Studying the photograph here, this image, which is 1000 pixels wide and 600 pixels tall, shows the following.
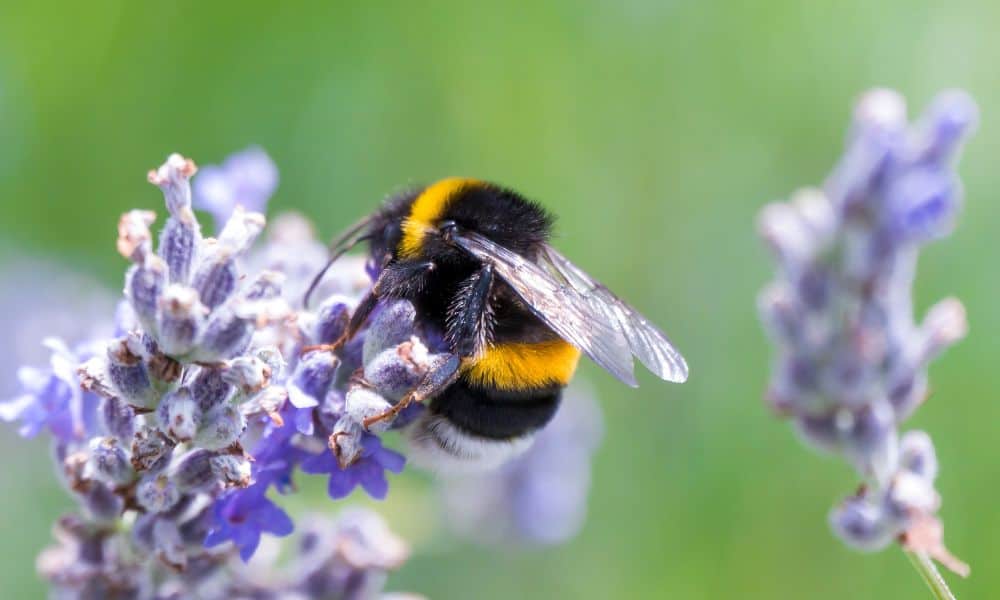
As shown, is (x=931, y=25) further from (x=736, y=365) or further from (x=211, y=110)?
(x=211, y=110)

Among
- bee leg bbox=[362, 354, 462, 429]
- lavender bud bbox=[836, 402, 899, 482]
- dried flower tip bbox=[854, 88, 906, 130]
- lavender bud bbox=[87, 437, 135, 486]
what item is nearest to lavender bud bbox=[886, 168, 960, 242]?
dried flower tip bbox=[854, 88, 906, 130]

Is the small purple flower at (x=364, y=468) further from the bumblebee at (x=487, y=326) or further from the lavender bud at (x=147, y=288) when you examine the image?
the lavender bud at (x=147, y=288)

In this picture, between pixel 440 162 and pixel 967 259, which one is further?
pixel 440 162

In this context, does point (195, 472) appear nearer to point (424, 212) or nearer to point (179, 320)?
point (179, 320)

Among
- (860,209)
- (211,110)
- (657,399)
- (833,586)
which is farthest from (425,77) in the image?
(860,209)

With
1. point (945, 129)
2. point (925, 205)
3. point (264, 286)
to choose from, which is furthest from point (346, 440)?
point (945, 129)

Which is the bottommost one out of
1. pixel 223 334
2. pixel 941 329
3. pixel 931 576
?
pixel 931 576

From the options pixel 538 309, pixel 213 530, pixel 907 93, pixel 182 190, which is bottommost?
pixel 213 530
